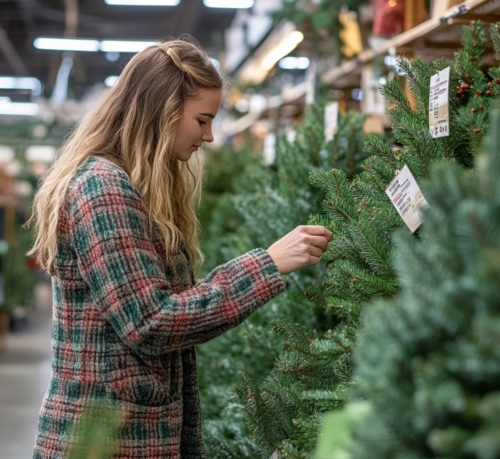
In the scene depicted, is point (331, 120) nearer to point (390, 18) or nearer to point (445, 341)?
point (390, 18)

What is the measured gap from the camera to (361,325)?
107 cm

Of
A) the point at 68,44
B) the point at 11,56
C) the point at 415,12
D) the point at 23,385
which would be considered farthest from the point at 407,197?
the point at 11,56

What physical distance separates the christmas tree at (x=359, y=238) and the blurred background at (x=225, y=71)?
0.49ft

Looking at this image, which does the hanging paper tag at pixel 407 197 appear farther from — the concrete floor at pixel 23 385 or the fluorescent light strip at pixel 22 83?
the fluorescent light strip at pixel 22 83

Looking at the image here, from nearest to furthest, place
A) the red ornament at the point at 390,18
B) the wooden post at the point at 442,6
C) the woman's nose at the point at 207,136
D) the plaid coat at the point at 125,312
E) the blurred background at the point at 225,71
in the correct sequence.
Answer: the plaid coat at the point at 125,312, the woman's nose at the point at 207,136, the wooden post at the point at 442,6, the blurred background at the point at 225,71, the red ornament at the point at 390,18

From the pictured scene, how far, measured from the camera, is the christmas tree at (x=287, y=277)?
5.77ft

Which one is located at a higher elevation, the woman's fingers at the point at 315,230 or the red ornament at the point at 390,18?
the red ornament at the point at 390,18

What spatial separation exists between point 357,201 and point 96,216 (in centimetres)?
53

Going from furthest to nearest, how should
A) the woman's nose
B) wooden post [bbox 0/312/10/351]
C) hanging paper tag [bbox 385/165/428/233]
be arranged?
wooden post [bbox 0/312/10/351] → the woman's nose → hanging paper tag [bbox 385/165/428/233]

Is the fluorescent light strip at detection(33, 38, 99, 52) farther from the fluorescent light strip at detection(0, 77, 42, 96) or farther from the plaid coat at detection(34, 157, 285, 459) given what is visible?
the plaid coat at detection(34, 157, 285, 459)

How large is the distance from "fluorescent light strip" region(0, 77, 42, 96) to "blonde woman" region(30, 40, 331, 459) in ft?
57.7

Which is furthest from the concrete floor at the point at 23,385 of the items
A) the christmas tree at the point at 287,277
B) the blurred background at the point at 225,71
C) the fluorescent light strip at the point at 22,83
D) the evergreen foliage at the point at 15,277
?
the fluorescent light strip at the point at 22,83

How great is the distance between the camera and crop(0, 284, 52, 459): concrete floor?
430 cm

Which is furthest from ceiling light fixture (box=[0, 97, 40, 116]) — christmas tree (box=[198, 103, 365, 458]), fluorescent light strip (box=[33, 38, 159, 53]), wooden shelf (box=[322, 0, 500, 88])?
christmas tree (box=[198, 103, 365, 458])
